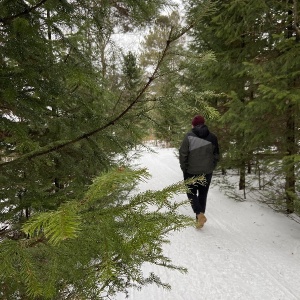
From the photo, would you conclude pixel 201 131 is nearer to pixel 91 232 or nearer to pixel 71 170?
pixel 71 170

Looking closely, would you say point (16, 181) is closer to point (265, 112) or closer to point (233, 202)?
point (265, 112)

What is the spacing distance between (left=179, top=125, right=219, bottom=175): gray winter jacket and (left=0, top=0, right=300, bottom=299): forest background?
1322 mm

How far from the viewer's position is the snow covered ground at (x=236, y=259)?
3521 mm

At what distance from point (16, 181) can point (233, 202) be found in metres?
6.32

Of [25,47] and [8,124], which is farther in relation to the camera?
[25,47]

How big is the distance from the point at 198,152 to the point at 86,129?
3.27 metres

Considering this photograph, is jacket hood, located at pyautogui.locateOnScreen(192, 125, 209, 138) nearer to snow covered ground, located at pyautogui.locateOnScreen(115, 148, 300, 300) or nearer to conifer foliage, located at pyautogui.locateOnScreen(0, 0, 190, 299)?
snow covered ground, located at pyautogui.locateOnScreen(115, 148, 300, 300)

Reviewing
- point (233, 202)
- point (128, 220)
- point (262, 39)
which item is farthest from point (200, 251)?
point (262, 39)

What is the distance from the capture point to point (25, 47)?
2139 mm

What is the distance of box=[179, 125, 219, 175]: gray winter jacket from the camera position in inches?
209

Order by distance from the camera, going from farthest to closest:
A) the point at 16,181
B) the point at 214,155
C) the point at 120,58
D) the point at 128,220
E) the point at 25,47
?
the point at 214,155 < the point at 120,58 < the point at 16,181 < the point at 25,47 < the point at 128,220

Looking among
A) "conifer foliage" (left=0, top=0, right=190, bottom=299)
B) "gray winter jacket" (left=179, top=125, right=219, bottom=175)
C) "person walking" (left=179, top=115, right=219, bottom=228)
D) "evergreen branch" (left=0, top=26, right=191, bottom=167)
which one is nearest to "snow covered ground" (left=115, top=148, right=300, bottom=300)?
"person walking" (left=179, top=115, right=219, bottom=228)

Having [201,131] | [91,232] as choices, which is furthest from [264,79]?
[91,232]

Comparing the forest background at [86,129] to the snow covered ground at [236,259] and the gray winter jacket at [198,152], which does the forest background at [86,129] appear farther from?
the gray winter jacket at [198,152]
